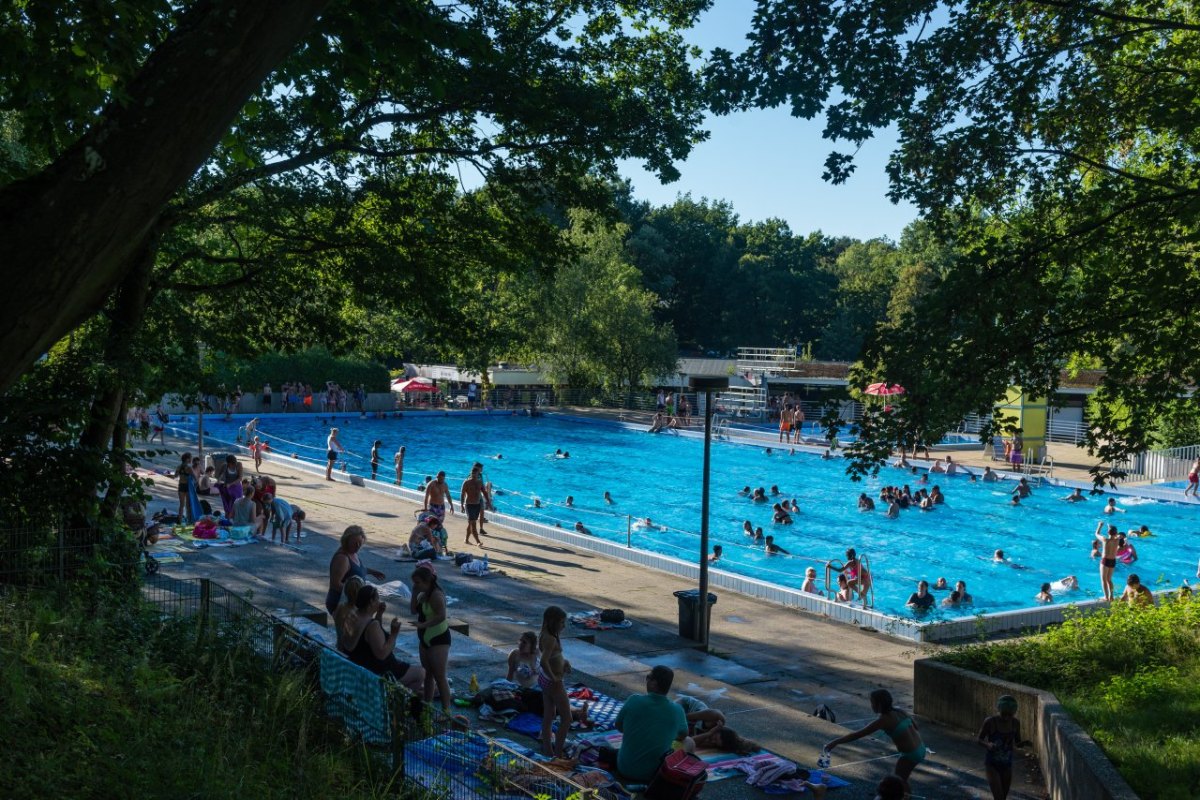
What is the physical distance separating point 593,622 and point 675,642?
4.48 ft

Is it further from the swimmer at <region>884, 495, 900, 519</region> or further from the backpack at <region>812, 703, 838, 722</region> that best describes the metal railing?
the swimmer at <region>884, 495, 900, 519</region>

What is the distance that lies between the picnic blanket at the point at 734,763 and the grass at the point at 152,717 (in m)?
2.52

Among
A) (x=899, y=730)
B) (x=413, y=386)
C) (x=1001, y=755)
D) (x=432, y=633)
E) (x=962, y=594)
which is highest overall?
(x=413, y=386)

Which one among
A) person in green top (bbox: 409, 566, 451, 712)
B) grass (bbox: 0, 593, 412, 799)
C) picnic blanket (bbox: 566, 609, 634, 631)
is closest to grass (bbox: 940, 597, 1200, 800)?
picnic blanket (bbox: 566, 609, 634, 631)

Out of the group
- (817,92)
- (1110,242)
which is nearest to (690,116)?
(817,92)

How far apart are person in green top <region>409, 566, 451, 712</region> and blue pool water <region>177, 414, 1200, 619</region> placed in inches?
489

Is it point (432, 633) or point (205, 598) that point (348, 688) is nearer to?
point (432, 633)

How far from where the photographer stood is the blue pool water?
26.2 metres

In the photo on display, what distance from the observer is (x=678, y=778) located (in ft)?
24.0

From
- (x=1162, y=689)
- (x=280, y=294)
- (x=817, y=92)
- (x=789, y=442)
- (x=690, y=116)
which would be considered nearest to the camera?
(x=1162, y=689)

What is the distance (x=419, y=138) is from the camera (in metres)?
13.7

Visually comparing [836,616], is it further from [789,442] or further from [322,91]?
[789,442]

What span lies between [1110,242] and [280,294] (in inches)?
400

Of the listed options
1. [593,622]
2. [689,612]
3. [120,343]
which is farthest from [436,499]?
[120,343]
